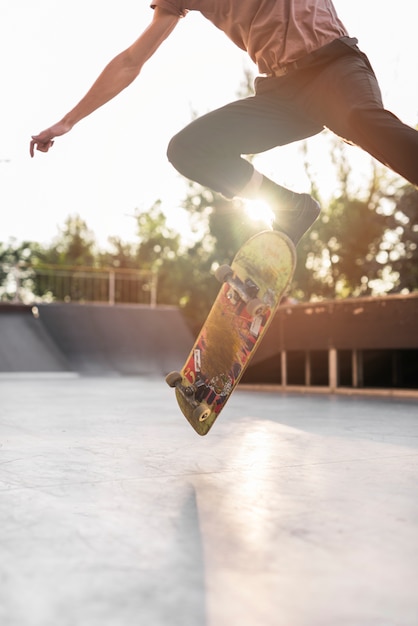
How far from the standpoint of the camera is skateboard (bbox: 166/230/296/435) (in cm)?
276

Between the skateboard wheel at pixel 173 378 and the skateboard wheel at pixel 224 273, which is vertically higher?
the skateboard wheel at pixel 224 273

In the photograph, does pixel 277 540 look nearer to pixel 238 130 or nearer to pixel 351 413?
pixel 238 130

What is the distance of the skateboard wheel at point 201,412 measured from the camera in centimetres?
262

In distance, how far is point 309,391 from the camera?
7.51 meters

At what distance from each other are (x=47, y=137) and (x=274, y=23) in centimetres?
95

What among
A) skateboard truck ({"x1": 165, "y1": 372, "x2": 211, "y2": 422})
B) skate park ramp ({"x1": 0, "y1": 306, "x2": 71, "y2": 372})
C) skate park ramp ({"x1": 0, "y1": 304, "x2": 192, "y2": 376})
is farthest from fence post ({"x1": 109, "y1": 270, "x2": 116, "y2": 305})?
skateboard truck ({"x1": 165, "y1": 372, "x2": 211, "y2": 422})

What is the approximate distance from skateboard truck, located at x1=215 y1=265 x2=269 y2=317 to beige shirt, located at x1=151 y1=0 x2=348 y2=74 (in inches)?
32.9

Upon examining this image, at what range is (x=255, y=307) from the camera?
8.80ft

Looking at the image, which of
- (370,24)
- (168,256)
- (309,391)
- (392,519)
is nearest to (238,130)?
Answer: (392,519)

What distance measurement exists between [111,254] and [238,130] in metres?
30.4

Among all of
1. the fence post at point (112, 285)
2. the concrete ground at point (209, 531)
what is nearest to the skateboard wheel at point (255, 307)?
the concrete ground at point (209, 531)

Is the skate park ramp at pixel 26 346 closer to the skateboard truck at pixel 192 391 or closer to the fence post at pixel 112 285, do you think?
the fence post at pixel 112 285

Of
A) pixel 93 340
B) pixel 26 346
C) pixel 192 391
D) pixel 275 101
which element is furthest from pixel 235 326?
pixel 93 340

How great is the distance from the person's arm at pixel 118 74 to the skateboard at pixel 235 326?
839 mm
